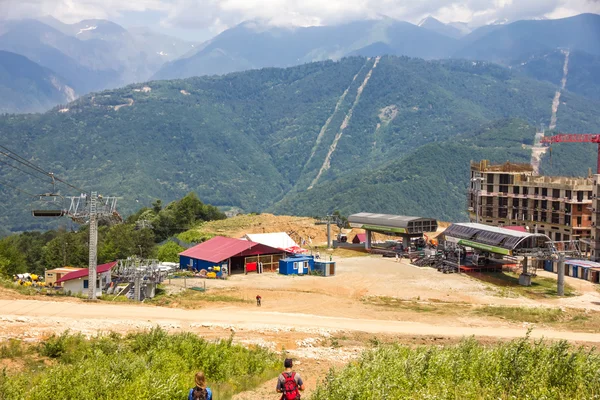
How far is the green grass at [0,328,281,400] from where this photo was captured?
18516 millimetres

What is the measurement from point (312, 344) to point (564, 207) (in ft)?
193

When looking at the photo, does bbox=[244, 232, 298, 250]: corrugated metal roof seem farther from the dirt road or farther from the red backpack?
the red backpack

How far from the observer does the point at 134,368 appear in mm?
21031

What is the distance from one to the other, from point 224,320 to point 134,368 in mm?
16704

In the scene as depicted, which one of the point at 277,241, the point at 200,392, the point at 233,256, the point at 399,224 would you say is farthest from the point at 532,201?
the point at 200,392

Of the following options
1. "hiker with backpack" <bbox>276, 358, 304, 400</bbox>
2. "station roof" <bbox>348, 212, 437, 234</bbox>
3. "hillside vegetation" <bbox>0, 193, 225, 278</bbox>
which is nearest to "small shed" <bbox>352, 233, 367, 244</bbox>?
"station roof" <bbox>348, 212, 437, 234</bbox>

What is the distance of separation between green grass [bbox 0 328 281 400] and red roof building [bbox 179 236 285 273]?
31.5 metres

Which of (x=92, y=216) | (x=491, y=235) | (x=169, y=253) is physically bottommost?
(x=169, y=253)

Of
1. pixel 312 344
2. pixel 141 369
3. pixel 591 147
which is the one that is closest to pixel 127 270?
pixel 312 344

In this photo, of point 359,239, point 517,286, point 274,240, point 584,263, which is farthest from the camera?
point 359,239

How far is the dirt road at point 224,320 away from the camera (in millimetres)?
34219

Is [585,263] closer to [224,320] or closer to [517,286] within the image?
[517,286]

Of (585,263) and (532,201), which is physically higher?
(532,201)

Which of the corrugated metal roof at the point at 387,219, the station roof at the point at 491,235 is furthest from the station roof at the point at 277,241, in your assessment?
the station roof at the point at 491,235
